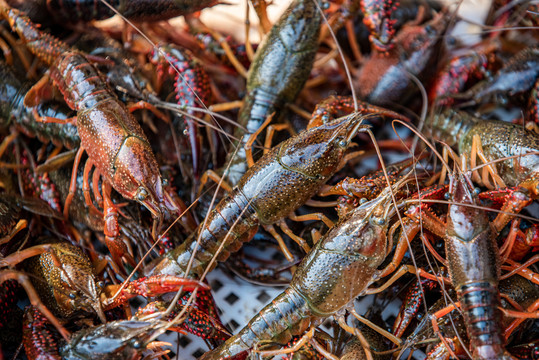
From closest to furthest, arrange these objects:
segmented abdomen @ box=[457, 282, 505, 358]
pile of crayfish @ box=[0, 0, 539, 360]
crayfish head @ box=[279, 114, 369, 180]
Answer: segmented abdomen @ box=[457, 282, 505, 358] < pile of crayfish @ box=[0, 0, 539, 360] < crayfish head @ box=[279, 114, 369, 180]

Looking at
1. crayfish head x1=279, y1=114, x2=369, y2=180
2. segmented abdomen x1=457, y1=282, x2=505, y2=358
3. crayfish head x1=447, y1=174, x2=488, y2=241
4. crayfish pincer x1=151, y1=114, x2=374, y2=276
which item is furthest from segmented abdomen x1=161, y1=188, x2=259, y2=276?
segmented abdomen x1=457, y1=282, x2=505, y2=358

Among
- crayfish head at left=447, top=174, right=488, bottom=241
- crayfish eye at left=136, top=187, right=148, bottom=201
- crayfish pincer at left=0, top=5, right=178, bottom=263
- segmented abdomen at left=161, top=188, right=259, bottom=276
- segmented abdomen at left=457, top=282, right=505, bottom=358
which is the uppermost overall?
crayfish pincer at left=0, top=5, right=178, bottom=263

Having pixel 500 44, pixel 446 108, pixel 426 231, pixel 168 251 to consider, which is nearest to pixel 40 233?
pixel 168 251

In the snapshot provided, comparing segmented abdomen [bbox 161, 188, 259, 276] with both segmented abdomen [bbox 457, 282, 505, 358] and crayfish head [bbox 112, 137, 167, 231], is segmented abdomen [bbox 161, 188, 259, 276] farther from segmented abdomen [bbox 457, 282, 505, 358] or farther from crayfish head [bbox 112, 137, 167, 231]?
segmented abdomen [bbox 457, 282, 505, 358]

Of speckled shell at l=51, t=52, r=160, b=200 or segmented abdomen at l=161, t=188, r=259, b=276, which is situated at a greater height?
speckled shell at l=51, t=52, r=160, b=200

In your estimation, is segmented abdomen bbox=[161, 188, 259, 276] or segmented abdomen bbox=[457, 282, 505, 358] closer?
segmented abdomen bbox=[457, 282, 505, 358]

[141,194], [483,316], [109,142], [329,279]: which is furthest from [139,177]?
[483,316]

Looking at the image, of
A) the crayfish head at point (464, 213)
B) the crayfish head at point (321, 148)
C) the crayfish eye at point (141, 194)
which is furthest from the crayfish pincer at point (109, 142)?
the crayfish head at point (464, 213)

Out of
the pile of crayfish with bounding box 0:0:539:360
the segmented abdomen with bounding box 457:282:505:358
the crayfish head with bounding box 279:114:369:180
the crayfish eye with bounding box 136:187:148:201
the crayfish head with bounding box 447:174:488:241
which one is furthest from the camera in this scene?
the crayfish head with bounding box 279:114:369:180

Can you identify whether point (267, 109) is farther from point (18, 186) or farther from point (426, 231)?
point (18, 186)
